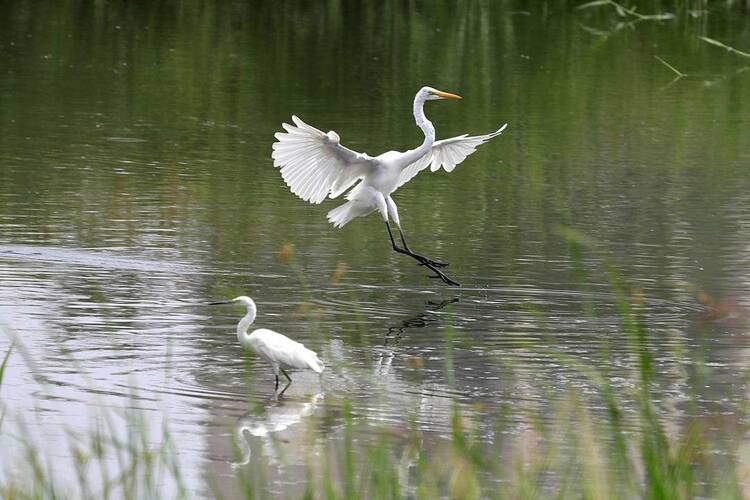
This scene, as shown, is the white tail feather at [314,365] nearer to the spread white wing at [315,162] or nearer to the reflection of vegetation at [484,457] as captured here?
the reflection of vegetation at [484,457]

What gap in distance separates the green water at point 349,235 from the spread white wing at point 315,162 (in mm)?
539

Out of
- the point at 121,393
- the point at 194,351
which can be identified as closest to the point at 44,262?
the point at 194,351

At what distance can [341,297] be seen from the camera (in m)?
10.2

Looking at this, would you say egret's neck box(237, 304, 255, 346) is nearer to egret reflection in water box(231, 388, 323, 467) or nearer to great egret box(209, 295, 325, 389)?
great egret box(209, 295, 325, 389)

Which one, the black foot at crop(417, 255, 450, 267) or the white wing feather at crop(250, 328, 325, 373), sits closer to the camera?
the white wing feather at crop(250, 328, 325, 373)

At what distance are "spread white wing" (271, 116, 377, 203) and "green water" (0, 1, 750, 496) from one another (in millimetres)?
539

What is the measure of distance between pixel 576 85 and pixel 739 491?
19572 mm

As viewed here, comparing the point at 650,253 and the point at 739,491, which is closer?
the point at 739,491

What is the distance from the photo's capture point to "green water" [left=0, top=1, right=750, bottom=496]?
24.7 ft

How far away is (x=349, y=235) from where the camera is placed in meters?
12.5

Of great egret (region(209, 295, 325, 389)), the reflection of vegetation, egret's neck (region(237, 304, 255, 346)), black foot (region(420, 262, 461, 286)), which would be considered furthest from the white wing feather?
black foot (region(420, 262, 461, 286))

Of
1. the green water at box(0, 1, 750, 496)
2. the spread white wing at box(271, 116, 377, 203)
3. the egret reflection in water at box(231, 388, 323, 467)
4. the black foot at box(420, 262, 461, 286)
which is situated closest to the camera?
the egret reflection in water at box(231, 388, 323, 467)

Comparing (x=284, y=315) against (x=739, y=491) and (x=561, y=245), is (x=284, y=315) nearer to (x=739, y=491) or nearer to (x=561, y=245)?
(x=561, y=245)

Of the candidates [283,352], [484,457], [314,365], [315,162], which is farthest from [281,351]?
[315,162]
